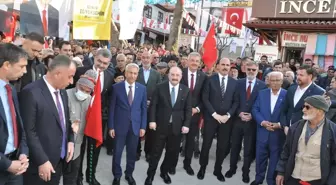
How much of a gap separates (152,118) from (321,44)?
1159 centimetres

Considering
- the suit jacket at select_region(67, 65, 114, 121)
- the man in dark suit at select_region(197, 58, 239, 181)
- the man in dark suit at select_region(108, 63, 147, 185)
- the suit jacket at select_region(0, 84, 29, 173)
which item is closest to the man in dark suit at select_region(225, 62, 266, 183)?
the man in dark suit at select_region(197, 58, 239, 181)

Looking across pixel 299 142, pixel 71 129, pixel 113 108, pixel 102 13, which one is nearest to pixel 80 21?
pixel 102 13

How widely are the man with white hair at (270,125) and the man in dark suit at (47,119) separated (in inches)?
118

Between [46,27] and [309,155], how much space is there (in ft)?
15.5

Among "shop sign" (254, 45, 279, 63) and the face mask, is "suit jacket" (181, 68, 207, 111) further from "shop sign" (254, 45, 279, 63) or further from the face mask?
"shop sign" (254, 45, 279, 63)

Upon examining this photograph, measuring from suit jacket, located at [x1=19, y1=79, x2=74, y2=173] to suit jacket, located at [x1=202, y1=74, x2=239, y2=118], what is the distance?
9.08ft

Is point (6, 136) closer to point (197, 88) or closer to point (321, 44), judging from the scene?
point (197, 88)

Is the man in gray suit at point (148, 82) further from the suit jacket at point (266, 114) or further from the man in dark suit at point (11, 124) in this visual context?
the man in dark suit at point (11, 124)

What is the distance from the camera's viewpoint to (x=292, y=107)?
15.5 feet

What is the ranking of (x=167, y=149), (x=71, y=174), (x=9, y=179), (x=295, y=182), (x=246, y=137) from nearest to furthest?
(x=9, y=179), (x=295, y=182), (x=71, y=174), (x=167, y=149), (x=246, y=137)

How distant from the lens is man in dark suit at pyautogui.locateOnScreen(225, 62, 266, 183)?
16.8 feet

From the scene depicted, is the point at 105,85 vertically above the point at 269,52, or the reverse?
the point at 269,52

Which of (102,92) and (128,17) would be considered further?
(128,17)

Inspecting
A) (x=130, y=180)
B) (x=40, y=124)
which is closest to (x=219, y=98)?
(x=130, y=180)
